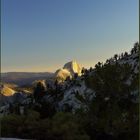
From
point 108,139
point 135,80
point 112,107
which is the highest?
point 135,80

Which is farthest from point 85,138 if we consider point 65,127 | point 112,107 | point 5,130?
point 5,130

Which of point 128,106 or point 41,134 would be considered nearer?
point 41,134

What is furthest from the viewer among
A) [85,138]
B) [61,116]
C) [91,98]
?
[91,98]

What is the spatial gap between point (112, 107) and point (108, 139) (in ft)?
5.86

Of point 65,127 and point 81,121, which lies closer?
point 65,127

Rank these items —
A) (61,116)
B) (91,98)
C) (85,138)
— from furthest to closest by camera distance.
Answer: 1. (91,98)
2. (61,116)
3. (85,138)

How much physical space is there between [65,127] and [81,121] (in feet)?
7.51

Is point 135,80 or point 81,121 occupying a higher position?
point 135,80

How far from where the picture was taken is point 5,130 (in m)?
A: 21.5

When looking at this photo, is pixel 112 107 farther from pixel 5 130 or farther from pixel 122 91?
pixel 5 130

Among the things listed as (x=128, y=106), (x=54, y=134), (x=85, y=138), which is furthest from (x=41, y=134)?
(x=128, y=106)

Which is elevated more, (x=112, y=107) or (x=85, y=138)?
(x=112, y=107)

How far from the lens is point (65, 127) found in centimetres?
2098

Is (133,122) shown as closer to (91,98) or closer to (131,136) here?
(131,136)
